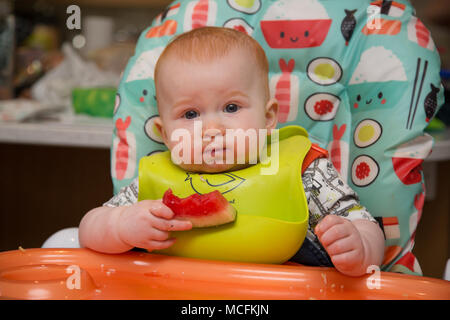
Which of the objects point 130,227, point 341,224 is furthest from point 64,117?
point 341,224

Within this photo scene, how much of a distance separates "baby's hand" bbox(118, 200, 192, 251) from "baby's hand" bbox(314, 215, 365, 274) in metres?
0.16

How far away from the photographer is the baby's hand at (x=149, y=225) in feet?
2.02

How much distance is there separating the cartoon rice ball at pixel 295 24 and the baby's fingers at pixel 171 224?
0.42 metres

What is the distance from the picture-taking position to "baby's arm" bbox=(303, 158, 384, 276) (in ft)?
1.96

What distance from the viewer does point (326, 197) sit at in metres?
0.73

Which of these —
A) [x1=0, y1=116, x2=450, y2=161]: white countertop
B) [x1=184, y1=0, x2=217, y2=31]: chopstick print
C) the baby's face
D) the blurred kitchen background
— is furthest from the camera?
the blurred kitchen background

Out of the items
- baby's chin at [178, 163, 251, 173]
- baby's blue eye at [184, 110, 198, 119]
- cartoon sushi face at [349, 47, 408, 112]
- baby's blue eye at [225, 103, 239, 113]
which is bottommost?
baby's chin at [178, 163, 251, 173]

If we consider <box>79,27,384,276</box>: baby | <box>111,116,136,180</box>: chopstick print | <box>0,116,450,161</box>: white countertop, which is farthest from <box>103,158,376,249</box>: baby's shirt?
<box>0,116,450,161</box>: white countertop

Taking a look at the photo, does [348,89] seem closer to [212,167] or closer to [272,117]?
[272,117]

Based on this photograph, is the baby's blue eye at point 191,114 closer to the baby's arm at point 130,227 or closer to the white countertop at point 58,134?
the baby's arm at point 130,227

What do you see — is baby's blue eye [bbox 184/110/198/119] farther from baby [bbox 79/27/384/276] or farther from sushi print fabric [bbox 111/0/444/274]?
sushi print fabric [bbox 111/0/444/274]
